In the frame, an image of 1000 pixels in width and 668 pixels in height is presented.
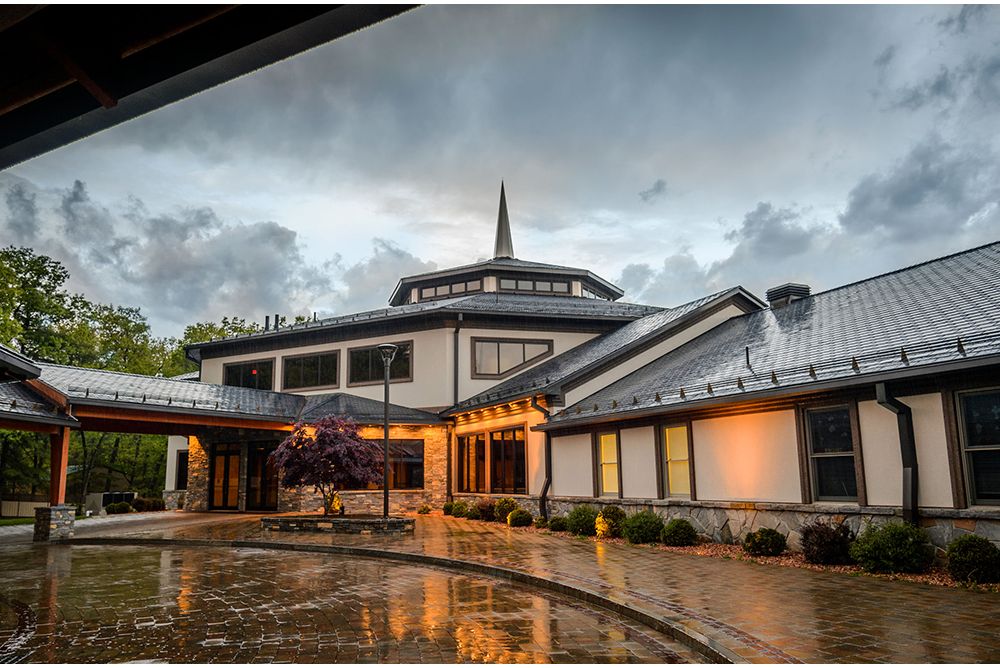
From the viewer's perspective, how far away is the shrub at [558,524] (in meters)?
17.0

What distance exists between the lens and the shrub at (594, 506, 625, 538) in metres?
15.4

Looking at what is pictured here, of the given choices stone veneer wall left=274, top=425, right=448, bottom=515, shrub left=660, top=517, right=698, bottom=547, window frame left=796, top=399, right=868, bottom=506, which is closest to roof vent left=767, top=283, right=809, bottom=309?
window frame left=796, top=399, right=868, bottom=506

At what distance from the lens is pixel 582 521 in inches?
634

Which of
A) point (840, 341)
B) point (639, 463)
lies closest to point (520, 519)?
point (639, 463)

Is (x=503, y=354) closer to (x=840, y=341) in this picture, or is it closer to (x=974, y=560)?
(x=840, y=341)

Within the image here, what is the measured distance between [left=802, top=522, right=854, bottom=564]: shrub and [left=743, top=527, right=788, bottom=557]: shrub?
0.75 m

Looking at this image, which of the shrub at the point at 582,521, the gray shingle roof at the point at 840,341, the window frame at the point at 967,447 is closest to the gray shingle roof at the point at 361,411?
the gray shingle roof at the point at 840,341

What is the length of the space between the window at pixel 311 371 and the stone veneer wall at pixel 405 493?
381cm

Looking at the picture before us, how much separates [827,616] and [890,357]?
5.11 m

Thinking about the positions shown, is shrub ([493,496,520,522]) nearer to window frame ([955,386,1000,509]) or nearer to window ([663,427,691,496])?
window ([663,427,691,496])

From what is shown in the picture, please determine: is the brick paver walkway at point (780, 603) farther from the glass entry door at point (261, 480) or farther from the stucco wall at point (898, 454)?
the glass entry door at point (261, 480)

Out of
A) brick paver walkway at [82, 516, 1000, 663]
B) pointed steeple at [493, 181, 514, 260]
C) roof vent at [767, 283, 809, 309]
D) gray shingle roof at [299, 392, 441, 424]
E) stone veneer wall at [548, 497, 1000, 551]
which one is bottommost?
brick paver walkway at [82, 516, 1000, 663]

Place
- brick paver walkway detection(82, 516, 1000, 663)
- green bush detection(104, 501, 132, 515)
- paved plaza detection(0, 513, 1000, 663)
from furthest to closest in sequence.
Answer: green bush detection(104, 501, 132, 515), paved plaza detection(0, 513, 1000, 663), brick paver walkway detection(82, 516, 1000, 663)

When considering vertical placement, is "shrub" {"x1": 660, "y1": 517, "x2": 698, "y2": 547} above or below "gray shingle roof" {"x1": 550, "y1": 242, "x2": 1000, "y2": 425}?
below
